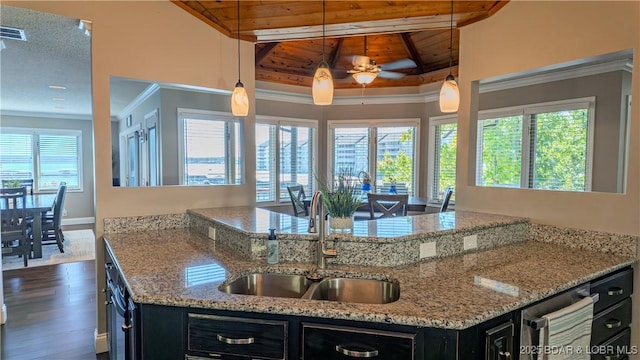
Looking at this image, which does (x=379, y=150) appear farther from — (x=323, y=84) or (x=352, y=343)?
(x=352, y=343)

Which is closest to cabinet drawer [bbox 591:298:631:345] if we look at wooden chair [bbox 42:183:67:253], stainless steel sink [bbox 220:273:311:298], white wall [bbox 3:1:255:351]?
stainless steel sink [bbox 220:273:311:298]

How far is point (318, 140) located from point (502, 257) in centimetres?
442

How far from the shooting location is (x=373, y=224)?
8.02 feet

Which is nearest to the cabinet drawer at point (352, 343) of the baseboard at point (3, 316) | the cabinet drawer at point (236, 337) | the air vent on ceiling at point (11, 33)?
the cabinet drawer at point (236, 337)

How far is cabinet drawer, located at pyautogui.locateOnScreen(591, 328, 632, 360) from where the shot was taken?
6.74 feet

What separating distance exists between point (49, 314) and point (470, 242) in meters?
3.89

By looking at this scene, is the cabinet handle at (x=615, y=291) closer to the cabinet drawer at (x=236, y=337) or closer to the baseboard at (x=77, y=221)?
the cabinet drawer at (x=236, y=337)

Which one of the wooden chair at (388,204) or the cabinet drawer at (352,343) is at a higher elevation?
the wooden chair at (388,204)

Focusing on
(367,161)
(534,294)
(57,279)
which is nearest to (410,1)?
(534,294)

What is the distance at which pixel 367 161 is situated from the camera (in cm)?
614

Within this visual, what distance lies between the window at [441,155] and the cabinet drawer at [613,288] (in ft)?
11.0

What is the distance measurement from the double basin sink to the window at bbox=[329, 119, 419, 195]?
3.99 metres

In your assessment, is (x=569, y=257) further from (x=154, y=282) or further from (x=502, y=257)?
(x=154, y=282)

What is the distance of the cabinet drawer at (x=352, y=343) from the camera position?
4.42 feet
